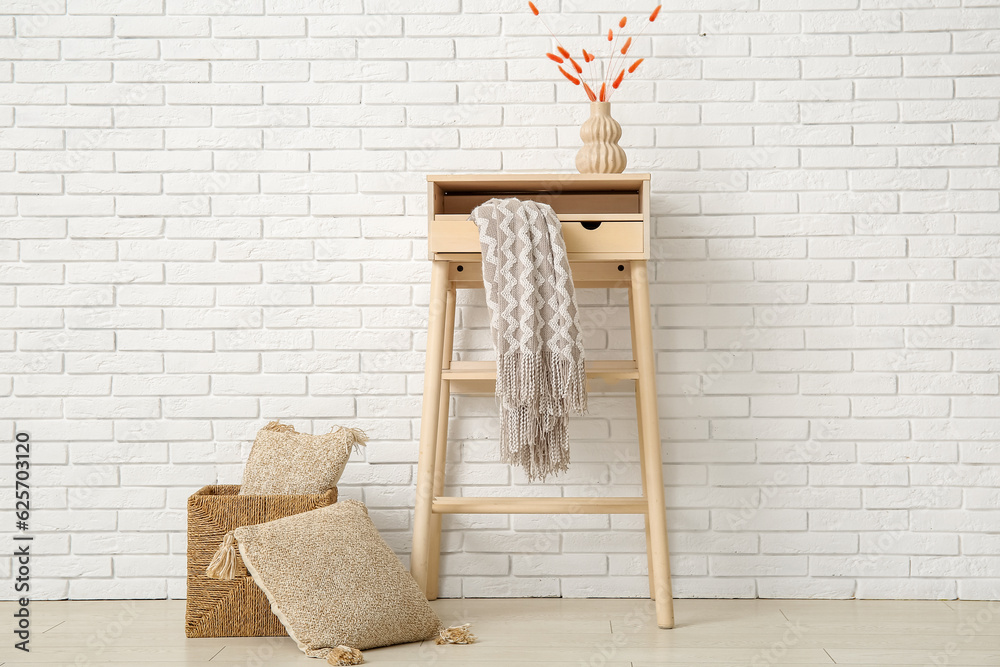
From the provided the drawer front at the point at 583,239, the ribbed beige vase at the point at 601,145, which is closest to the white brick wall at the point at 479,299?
the ribbed beige vase at the point at 601,145

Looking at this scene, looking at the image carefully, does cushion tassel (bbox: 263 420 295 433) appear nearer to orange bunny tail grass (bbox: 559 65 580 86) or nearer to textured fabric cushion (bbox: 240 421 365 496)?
textured fabric cushion (bbox: 240 421 365 496)

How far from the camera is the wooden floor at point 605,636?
1499 millimetres

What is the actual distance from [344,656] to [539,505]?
20.2 inches

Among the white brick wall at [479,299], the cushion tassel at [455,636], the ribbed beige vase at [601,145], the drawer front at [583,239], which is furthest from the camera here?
the white brick wall at [479,299]

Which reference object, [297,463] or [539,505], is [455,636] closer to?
[539,505]

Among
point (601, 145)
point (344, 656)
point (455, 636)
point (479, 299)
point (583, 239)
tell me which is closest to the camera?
point (344, 656)

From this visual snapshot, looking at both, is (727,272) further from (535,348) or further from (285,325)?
(285,325)

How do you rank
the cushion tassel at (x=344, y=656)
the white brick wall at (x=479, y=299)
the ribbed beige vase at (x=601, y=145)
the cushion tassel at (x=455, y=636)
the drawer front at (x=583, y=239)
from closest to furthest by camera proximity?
the cushion tassel at (x=344, y=656) < the cushion tassel at (x=455, y=636) < the drawer front at (x=583, y=239) < the ribbed beige vase at (x=601, y=145) < the white brick wall at (x=479, y=299)

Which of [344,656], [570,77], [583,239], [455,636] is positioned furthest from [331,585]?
[570,77]

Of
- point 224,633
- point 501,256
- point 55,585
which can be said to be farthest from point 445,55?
point 55,585

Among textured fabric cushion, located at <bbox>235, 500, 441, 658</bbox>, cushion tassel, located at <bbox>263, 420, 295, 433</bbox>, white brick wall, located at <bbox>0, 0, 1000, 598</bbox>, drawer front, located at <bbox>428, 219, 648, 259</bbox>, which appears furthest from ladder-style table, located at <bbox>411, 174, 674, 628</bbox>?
cushion tassel, located at <bbox>263, 420, 295, 433</bbox>

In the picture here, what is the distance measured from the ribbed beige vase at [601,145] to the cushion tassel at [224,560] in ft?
3.79

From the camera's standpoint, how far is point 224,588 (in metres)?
1.65

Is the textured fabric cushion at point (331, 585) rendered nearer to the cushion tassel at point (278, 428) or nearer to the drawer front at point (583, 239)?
the cushion tassel at point (278, 428)
